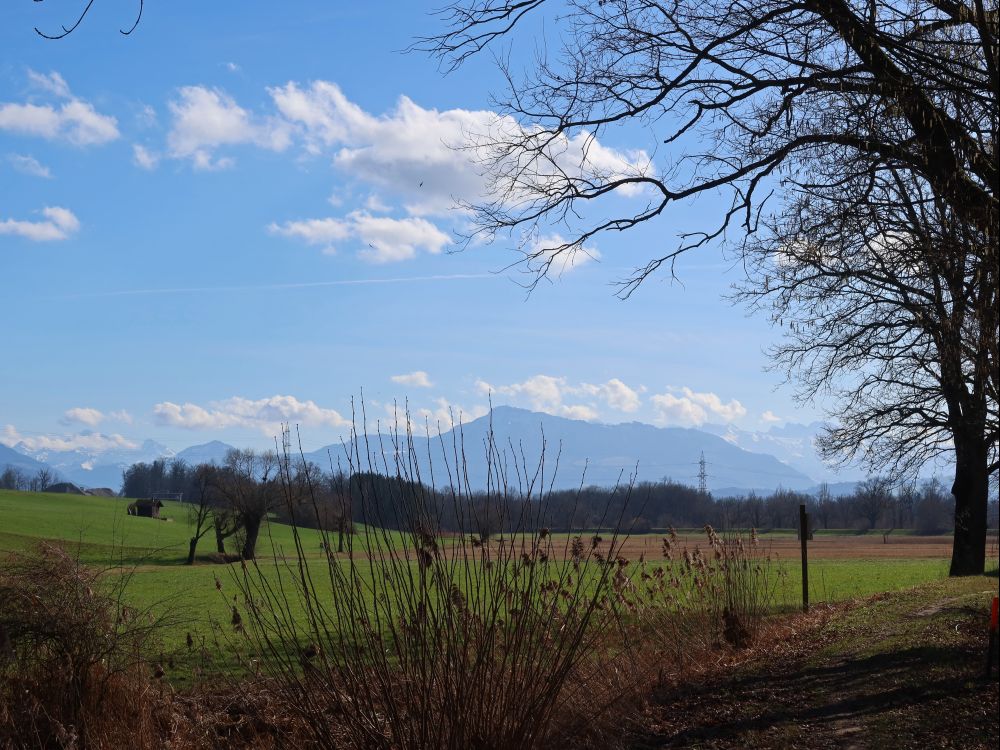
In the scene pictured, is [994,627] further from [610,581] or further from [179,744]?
[179,744]

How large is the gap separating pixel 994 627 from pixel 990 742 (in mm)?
1060

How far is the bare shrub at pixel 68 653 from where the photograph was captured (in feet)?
27.5

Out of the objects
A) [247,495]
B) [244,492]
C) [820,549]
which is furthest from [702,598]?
[820,549]

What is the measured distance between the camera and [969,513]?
897 inches

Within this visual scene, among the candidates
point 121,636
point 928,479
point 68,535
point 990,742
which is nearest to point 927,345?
point 928,479

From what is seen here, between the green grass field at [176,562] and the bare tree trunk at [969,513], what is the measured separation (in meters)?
1.54

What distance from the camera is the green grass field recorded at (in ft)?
35.0

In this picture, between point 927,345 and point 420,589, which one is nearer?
point 420,589

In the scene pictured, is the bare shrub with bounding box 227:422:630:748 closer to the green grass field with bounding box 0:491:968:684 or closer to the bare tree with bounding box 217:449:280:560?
the bare tree with bounding box 217:449:280:560

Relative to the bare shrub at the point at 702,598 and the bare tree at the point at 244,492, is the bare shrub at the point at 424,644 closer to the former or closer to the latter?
the bare tree at the point at 244,492

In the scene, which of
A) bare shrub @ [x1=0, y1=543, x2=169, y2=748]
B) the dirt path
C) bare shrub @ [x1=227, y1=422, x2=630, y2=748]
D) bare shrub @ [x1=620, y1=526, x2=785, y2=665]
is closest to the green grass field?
bare shrub @ [x1=0, y1=543, x2=169, y2=748]

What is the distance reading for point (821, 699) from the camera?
7.48m

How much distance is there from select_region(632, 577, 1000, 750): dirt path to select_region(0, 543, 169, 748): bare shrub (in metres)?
4.49

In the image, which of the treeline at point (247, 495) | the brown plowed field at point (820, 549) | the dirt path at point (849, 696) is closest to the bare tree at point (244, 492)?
the treeline at point (247, 495)
